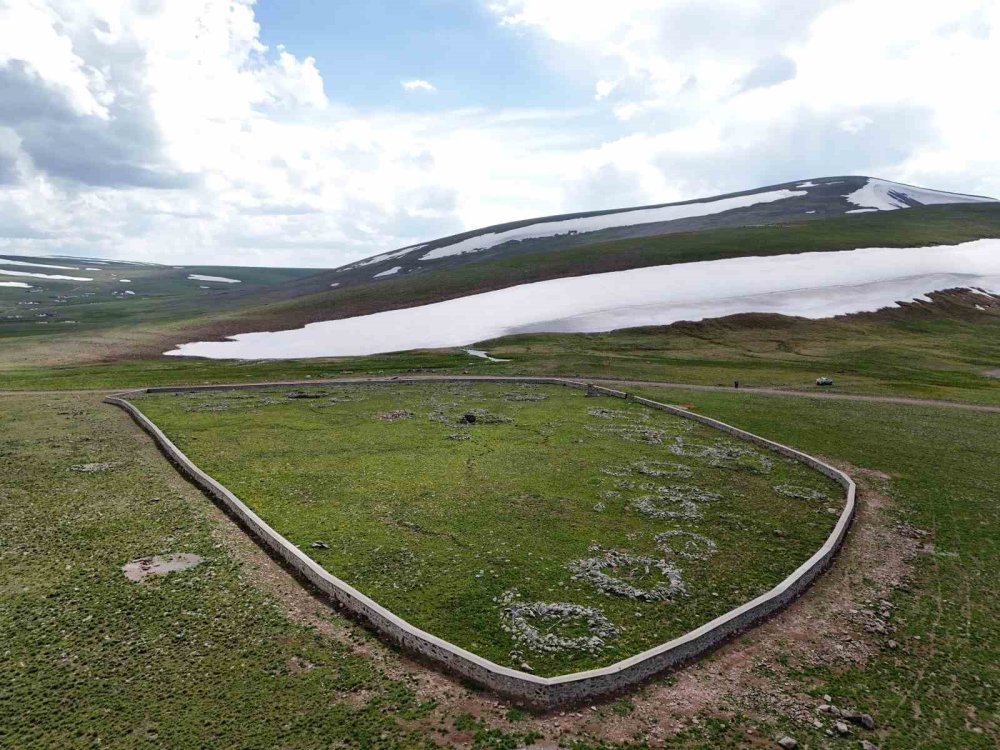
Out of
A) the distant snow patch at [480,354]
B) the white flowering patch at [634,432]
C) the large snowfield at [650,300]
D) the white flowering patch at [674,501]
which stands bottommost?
the white flowering patch at [674,501]

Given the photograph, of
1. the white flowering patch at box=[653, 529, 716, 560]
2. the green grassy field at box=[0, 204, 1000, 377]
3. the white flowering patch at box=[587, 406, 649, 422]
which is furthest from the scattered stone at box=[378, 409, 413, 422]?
the green grassy field at box=[0, 204, 1000, 377]

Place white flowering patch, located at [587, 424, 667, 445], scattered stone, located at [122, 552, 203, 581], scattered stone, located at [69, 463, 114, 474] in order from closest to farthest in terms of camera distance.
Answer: scattered stone, located at [122, 552, 203, 581]
scattered stone, located at [69, 463, 114, 474]
white flowering patch, located at [587, 424, 667, 445]

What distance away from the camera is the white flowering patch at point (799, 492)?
32.8 metres

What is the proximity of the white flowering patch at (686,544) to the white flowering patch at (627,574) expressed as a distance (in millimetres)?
1389

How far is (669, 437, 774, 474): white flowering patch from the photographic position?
126 ft

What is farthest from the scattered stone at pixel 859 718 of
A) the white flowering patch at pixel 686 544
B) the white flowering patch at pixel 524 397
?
the white flowering patch at pixel 524 397

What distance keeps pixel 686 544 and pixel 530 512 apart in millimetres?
7782

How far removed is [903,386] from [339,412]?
61253mm

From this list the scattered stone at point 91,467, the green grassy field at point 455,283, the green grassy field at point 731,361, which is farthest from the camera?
the green grassy field at point 455,283

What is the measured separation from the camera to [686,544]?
2655 centimetres

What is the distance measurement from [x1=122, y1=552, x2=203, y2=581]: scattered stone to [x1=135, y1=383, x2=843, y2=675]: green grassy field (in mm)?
4012

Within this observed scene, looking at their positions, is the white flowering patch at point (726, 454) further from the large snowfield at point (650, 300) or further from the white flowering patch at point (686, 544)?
the large snowfield at point (650, 300)

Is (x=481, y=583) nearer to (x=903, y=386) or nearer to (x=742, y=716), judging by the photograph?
(x=742, y=716)

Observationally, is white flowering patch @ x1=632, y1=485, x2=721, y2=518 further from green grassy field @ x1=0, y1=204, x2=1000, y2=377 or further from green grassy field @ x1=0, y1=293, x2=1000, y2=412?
green grassy field @ x1=0, y1=204, x2=1000, y2=377
